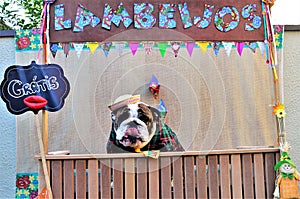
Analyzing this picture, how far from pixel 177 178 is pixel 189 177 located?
9cm

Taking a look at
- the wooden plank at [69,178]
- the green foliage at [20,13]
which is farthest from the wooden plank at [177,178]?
the green foliage at [20,13]

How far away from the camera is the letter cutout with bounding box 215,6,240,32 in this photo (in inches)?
150

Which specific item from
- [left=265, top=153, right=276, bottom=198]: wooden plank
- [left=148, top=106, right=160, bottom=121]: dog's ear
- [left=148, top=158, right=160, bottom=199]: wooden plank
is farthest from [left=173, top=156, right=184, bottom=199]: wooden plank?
[left=265, top=153, right=276, bottom=198]: wooden plank

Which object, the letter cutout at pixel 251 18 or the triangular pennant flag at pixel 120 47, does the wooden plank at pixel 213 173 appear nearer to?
the letter cutout at pixel 251 18

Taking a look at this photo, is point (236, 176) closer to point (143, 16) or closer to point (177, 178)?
point (177, 178)

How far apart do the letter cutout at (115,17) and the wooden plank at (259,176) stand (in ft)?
5.22

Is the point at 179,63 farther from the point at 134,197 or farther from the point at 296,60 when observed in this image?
the point at 134,197

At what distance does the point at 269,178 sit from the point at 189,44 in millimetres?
1370

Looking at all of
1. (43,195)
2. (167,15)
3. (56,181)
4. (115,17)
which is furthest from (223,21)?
(43,195)

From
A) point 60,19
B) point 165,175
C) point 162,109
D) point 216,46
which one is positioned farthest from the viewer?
point 162,109

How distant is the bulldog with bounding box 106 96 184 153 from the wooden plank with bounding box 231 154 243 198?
0.59 m

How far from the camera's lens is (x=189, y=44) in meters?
3.99

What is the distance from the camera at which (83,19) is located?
12.4ft

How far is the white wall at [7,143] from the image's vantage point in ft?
14.6
